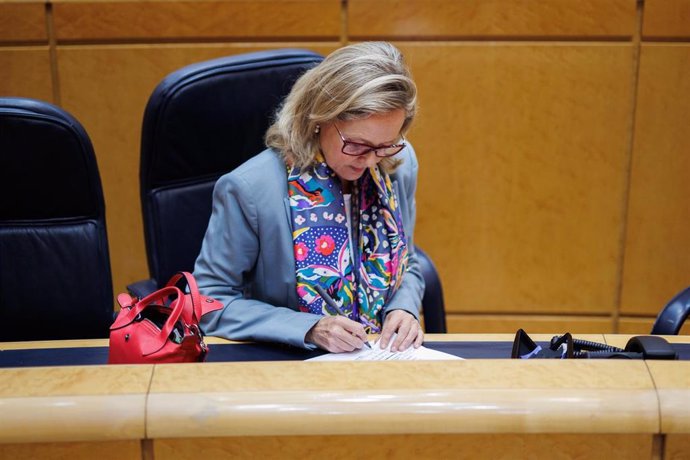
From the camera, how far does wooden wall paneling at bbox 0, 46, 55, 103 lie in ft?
9.30

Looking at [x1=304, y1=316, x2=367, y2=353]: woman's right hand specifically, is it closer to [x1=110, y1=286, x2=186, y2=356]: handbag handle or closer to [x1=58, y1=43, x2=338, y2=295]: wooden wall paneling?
[x1=110, y1=286, x2=186, y2=356]: handbag handle

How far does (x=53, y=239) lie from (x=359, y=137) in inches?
29.0

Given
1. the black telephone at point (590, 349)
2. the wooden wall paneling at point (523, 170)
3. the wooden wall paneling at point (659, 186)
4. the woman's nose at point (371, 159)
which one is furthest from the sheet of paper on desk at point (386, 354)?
the wooden wall paneling at point (659, 186)

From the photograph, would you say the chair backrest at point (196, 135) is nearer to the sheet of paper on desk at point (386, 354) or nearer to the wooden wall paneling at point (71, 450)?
the sheet of paper on desk at point (386, 354)

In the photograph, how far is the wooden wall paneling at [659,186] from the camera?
2.84 meters

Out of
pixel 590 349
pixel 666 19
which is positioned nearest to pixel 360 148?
pixel 590 349

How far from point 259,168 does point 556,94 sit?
1505 millimetres

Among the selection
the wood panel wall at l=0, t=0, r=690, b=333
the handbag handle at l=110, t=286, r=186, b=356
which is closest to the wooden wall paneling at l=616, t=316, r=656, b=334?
the wood panel wall at l=0, t=0, r=690, b=333

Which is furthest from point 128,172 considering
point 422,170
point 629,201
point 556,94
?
point 629,201

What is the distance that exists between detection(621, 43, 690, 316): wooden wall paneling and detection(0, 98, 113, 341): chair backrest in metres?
1.94

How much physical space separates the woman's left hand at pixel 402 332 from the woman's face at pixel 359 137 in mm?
338

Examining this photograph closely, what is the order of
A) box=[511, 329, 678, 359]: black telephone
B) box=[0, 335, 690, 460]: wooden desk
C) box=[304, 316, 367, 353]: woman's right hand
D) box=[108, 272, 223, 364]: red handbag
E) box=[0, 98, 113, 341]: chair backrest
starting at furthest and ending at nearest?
1. box=[0, 98, 113, 341]: chair backrest
2. box=[304, 316, 367, 353]: woman's right hand
3. box=[108, 272, 223, 364]: red handbag
4. box=[511, 329, 678, 359]: black telephone
5. box=[0, 335, 690, 460]: wooden desk

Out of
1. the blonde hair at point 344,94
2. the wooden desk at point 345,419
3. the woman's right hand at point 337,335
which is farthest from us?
the blonde hair at point 344,94

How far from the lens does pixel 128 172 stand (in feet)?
9.70
